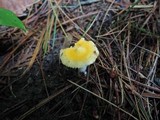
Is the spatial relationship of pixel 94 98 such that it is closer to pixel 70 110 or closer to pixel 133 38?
pixel 70 110

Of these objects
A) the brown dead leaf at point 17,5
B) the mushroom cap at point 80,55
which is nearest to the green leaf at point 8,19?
the mushroom cap at point 80,55

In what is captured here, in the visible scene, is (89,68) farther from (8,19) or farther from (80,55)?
(8,19)

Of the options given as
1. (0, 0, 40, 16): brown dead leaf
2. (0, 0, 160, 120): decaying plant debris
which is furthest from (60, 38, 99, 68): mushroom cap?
(0, 0, 40, 16): brown dead leaf

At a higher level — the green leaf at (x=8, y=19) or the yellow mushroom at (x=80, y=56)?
the green leaf at (x=8, y=19)

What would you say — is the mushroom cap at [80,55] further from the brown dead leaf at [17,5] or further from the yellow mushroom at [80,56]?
the brown dead leaf at [17,5]

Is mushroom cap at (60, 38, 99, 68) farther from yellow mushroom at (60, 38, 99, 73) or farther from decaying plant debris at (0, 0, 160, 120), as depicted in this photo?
decaying plant debris at (0, 0, 160, 120)

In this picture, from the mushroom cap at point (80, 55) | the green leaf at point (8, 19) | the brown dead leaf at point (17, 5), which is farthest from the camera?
the brown dead leaf at point (17, 5)
